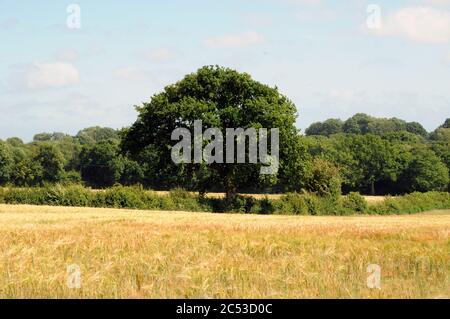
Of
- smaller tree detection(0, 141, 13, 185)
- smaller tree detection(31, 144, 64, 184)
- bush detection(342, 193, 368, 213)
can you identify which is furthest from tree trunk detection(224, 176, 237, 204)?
smaller tree detection(0, 141, 13, 185)

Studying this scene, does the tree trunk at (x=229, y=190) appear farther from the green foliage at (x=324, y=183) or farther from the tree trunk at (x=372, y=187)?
the tree trunk at (x=372, y=187)

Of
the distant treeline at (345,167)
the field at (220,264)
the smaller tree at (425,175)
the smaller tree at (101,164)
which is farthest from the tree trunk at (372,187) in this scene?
the field at (220,264)

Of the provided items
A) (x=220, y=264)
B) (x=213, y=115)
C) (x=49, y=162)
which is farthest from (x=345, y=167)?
(x=220, y=264)

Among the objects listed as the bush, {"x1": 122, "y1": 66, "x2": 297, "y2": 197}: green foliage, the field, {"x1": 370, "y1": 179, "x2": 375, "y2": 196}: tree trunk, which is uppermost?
{"x1": 122, "y1": 66, "x2": 297, "y2": 197}: green foliage

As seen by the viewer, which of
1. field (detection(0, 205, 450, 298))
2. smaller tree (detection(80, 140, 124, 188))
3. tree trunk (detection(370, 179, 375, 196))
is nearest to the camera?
field (detection(0, 205, 450, 298))

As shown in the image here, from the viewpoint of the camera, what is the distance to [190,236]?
1983cm

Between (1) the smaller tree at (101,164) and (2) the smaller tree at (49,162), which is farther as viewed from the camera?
(1) the smaller tree at (101,164)

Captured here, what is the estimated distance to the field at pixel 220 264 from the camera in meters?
12.3

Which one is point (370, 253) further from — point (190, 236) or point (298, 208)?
point (298, 208)

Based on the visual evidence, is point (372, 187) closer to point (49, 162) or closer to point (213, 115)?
point (49, 162)

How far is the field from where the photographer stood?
40.3 ft

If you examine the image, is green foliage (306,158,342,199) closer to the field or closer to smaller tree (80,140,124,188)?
the field
